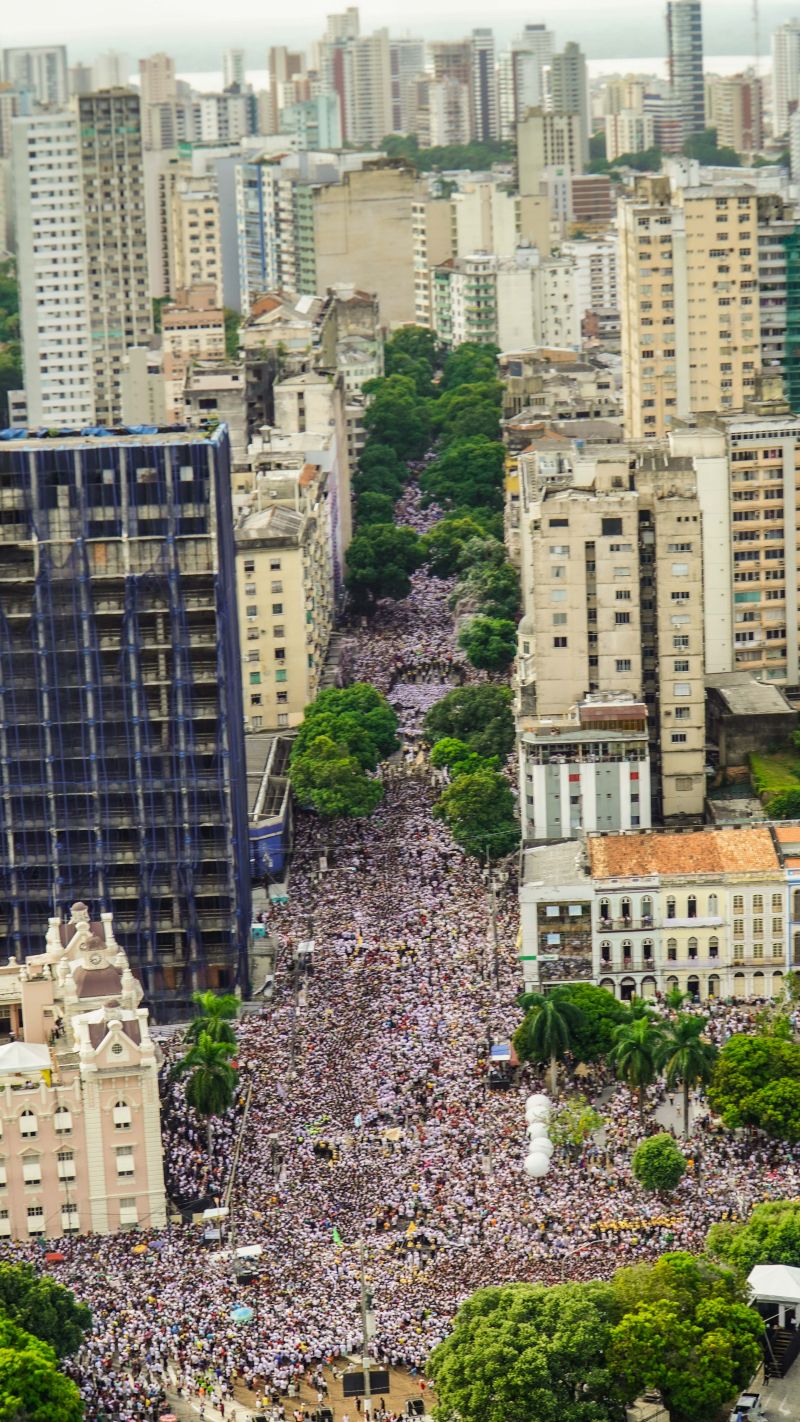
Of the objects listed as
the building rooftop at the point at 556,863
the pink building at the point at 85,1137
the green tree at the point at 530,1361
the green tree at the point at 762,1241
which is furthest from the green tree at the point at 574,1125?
the building rooftop at the point at 556,863

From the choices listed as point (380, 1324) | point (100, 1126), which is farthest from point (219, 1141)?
point (380, 1324)

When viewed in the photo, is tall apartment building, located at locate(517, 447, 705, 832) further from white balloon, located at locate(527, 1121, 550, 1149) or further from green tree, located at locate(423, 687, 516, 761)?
white balloon, located at locate(527, 1121, 550, 1149)

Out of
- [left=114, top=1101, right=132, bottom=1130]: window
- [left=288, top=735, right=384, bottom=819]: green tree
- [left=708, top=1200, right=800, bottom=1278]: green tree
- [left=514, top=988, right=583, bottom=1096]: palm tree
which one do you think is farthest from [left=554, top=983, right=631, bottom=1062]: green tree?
[left=288, top=735, right=384, bottom=819]: green tree

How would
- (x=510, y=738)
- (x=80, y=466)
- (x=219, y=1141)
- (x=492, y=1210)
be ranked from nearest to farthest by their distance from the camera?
(x=492, y=1210) → (x=219, y=1141) → (x=80, y=466) → (x=510, y=738)

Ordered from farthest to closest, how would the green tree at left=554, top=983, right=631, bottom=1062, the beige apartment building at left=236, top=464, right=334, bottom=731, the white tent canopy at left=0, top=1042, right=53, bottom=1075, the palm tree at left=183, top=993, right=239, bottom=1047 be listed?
1. the beige apartment building at left=236, top=464, right=334, bottom=731
2. the palm tree at left=183, top=993, right=239, bottom=1047
3. the green tree at left=554, top=983, right=631, bottom=1062
4. the white tent canopy at left=0, top=1042, right=53, bottom=1075

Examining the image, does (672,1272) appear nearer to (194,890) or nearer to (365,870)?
(194,890)

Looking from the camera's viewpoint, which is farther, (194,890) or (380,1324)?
(194,890)
